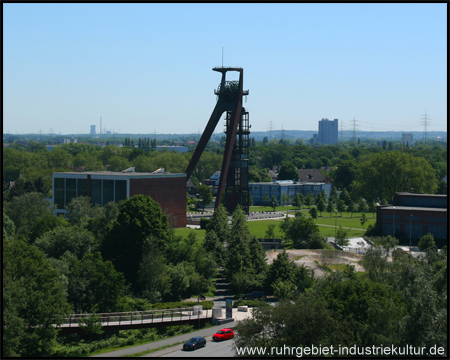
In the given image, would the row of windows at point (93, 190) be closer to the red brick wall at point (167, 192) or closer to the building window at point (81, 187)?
the building window at point (81, 187)

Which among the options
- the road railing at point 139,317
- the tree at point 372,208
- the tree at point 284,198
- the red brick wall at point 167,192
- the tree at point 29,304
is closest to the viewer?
the tree at point 29,304

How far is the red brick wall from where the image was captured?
75.1 metres

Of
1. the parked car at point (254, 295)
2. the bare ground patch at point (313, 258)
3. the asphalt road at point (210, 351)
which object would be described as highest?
the bare ground patch at point (313, 258)

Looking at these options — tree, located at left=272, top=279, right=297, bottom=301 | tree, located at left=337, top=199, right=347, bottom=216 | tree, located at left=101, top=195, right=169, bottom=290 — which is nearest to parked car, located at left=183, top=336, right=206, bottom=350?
tree, located at left=272, top=279, right=297, bottom=301

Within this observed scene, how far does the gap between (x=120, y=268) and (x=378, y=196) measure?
219 feet

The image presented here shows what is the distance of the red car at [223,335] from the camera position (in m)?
36.8

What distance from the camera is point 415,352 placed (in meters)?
27.0

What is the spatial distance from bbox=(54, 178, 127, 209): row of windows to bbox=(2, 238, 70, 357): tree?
35122 mm

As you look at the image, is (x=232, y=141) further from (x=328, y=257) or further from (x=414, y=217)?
(x=328, y=257)

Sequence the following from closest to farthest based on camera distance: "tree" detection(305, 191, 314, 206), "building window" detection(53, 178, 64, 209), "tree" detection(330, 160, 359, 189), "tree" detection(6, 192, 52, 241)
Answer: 1. "tree" detection(6, 192, 52, 241)
2. "building window" detection(53, 178, 64, 209)
3. "tree" detection(305, 191, 314, 206)
4. "tree" detection(330, 160, 359, 189)

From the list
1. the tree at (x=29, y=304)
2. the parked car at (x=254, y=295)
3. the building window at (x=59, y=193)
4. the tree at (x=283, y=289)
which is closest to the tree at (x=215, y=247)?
the parked car at (x=254, y=295)

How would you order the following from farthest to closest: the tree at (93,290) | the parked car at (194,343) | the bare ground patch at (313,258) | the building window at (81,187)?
the building window at (81,187) < the bare ground patch at (313,258) < the tree at (93,290) < the parked car at (194,343)

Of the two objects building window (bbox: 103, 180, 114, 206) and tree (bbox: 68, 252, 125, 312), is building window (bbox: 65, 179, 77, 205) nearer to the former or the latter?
building window (bbox: 103, 180, 114, 206)

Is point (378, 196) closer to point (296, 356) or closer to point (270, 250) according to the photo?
point (270, 250)
